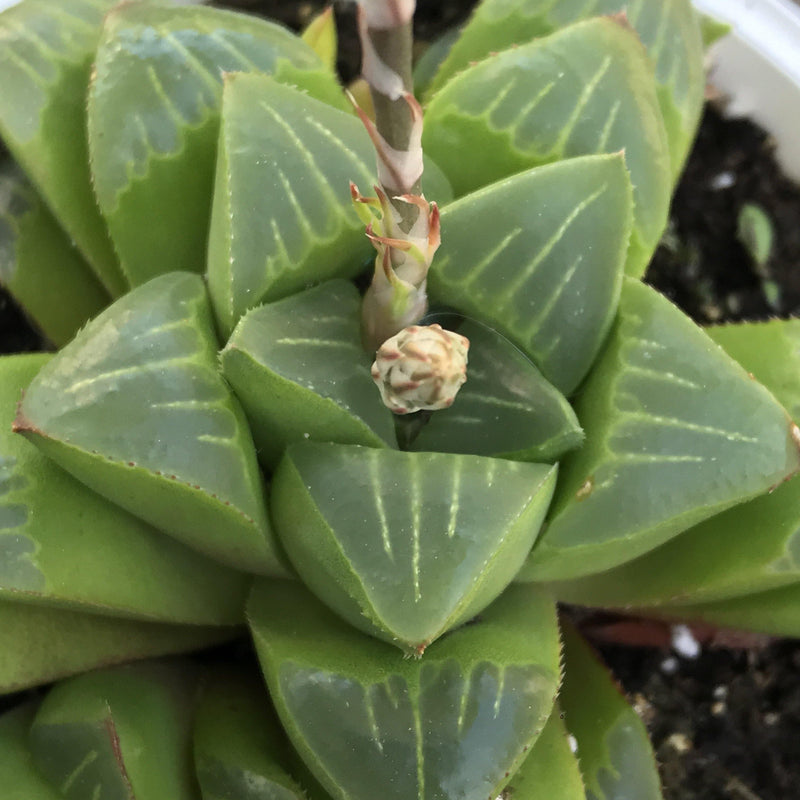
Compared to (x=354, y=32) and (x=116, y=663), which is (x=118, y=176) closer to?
(x=116, y=663)

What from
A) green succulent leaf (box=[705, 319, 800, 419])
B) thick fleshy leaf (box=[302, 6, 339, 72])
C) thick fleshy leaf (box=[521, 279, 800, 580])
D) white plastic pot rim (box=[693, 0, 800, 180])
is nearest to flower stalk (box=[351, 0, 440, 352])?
thick fleshy leaf (box=[521, 279, 800, 580])

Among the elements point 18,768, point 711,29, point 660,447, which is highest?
point 711,29

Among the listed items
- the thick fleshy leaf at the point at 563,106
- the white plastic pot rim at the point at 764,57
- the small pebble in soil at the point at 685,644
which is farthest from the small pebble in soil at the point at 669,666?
the white plastic pot rim at the point at 764,57

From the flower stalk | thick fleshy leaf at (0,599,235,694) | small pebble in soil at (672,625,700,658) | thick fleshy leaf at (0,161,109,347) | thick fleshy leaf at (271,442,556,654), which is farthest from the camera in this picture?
small pebble in soil at (672,625,700,658)

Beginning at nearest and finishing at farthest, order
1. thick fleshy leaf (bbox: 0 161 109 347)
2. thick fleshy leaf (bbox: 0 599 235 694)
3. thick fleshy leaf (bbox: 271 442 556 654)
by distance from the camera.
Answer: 1. thick fleshy leaf (bbox: 271 442 556 654)
2. thick fleshy leaf (bbox: 0 599 235 694)
3. thick fleshy leaf (bbox: 0 161 109 347)

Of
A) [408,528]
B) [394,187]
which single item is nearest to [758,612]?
[408,528]

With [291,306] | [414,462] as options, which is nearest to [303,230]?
[291,306]

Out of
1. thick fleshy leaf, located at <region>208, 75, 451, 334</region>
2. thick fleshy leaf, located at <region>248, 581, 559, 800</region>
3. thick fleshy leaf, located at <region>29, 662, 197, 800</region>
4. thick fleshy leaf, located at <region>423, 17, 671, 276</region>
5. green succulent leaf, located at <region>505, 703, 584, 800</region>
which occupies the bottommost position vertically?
thick fleshy leaf, located at <region>29, 662, 197, 800</region>

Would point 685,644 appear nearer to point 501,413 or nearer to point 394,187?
point 501,413

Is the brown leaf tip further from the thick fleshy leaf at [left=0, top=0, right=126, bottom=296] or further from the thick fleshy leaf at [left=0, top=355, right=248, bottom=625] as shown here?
the thick fleshy leaf at [left=0, top=0, right=126, bottom=296]

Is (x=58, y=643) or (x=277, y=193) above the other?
(x=277, y=193)
